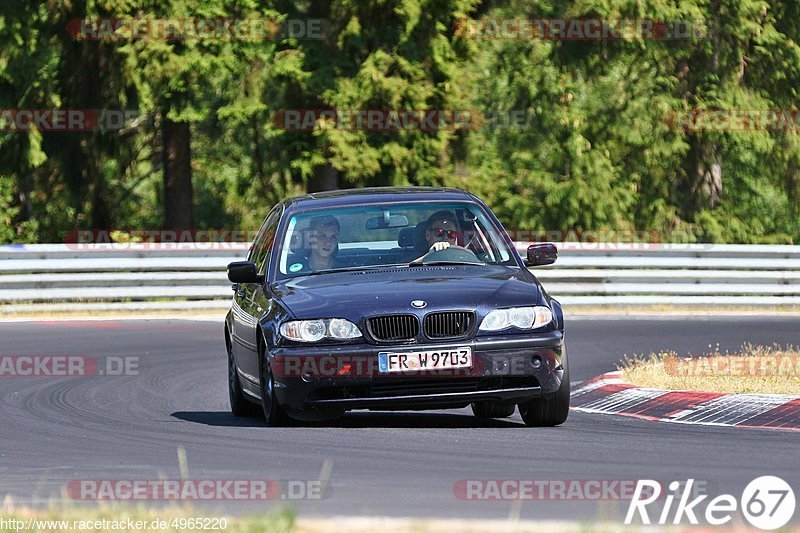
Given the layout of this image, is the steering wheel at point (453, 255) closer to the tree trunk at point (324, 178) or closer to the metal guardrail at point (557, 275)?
the metal guardrail at point (557, 275)

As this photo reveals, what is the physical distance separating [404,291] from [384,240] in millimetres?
1084

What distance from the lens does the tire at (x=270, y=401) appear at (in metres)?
10.4

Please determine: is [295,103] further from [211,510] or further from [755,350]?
[211,510]

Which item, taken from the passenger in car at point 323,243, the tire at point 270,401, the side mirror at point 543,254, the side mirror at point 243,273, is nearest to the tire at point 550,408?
the side mirror at point 543,254

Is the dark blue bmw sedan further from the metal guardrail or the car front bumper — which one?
the metal guardrail

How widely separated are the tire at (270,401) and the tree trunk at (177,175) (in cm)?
2493

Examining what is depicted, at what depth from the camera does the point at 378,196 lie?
11.6m

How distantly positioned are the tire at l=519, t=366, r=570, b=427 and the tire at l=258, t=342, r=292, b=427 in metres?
1.53

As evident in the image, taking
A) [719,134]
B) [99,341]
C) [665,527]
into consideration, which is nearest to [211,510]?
[665,527]

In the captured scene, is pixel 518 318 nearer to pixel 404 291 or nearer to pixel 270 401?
pixel 404 291

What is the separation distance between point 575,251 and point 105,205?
14.0 metres

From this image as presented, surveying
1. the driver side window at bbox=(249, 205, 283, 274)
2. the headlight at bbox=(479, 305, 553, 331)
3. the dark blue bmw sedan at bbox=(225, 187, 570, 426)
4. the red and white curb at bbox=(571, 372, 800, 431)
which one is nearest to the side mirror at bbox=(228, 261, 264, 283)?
the dark blue bmw sedan at bbox=(225, 187, 570, 426)

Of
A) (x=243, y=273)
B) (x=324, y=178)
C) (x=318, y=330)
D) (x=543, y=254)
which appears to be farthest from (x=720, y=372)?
(x=324, y=178)

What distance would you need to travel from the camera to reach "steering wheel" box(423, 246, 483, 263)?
11.1m
